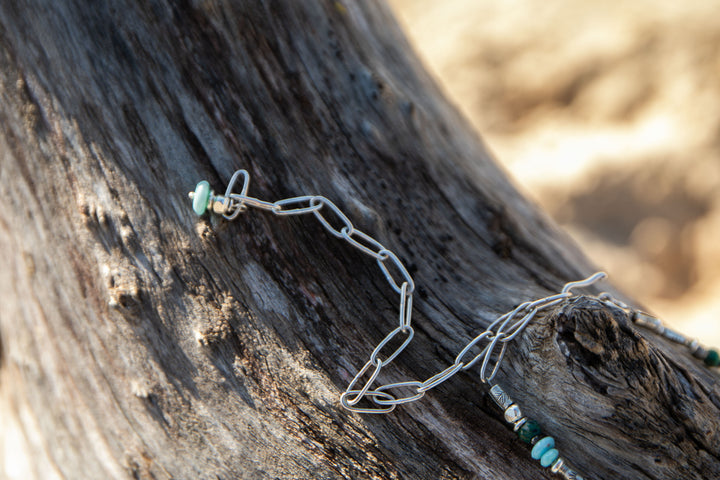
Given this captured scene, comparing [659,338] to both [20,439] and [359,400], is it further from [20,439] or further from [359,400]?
[20,439]

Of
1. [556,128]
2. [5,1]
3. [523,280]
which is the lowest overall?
[523,280]

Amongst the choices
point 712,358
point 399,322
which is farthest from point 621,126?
point 399,322

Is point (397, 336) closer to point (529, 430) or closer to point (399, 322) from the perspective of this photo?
point (399, 322)

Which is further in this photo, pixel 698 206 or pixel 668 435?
pixel 698 206

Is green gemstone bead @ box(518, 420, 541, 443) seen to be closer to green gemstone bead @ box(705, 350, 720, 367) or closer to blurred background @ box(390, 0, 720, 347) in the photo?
green gemstone bead @ box(705, 350, 720, 367)

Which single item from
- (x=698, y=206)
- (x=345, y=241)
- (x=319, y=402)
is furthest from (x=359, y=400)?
(x=698, y=206)

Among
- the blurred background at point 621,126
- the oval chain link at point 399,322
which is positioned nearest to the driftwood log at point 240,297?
the oval chain link at point 399,322
